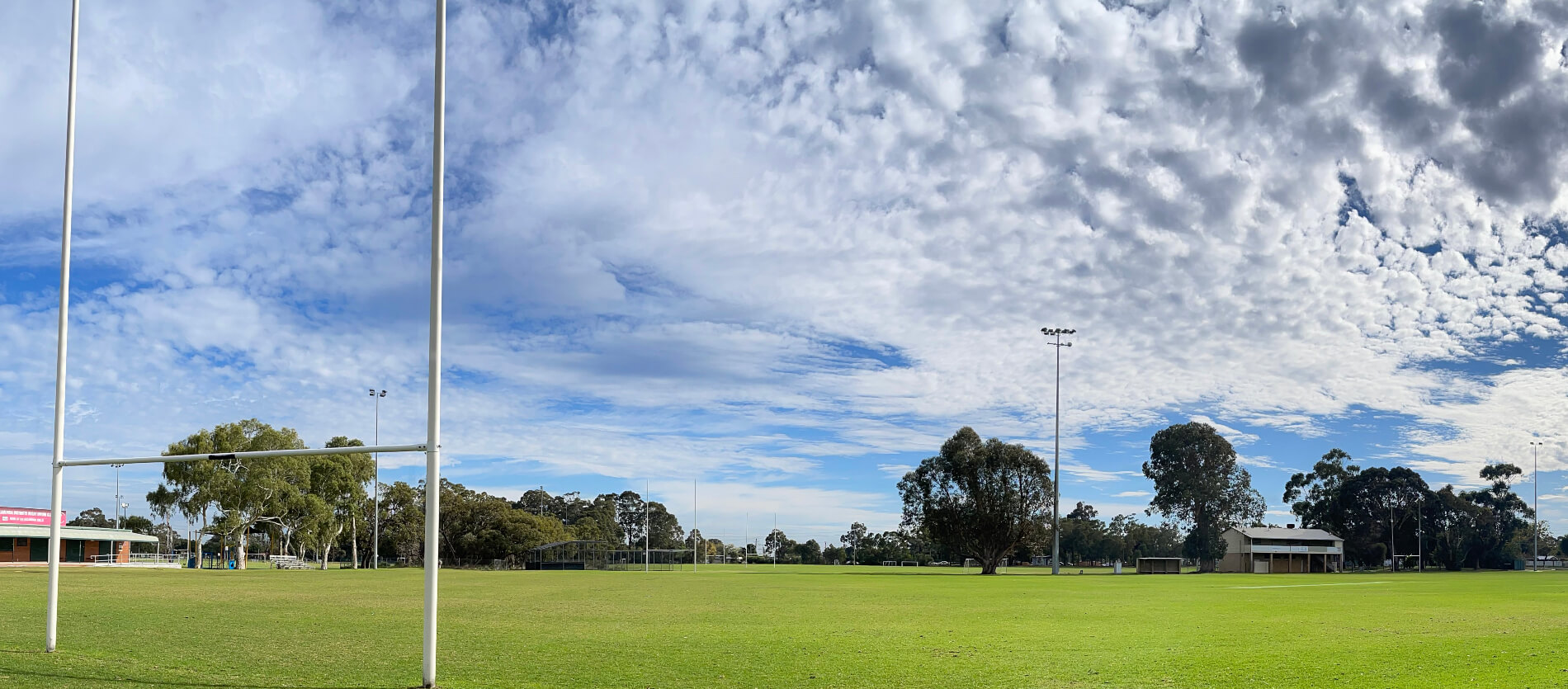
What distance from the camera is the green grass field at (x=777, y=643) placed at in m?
11.2

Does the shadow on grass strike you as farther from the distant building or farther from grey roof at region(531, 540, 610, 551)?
the distant building

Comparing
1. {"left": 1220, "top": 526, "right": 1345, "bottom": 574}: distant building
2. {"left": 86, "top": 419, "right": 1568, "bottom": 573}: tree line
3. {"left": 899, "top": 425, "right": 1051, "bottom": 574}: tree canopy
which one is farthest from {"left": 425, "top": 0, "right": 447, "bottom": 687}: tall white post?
{"left": 1220, "top": 526, "right": 1345, "bottom": 574}: distant building

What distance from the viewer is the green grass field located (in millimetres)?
11227

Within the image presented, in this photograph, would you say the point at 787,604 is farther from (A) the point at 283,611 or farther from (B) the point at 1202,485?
(B) the point at 1202,485

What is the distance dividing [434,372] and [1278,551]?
9869 cm

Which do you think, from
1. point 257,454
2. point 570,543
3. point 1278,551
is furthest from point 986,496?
point 257,454

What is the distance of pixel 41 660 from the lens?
11.6m

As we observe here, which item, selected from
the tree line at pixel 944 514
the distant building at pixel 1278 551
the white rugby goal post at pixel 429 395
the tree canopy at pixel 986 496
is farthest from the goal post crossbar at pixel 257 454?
the distant building at pixel 1278 551

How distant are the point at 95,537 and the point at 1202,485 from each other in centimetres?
9804

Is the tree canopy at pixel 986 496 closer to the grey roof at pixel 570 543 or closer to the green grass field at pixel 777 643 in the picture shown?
the grey roof at pixel 570 543

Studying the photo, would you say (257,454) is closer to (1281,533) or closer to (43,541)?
(43,541)

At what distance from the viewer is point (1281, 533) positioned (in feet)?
315

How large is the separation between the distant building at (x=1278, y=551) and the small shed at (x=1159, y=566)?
1452 cm

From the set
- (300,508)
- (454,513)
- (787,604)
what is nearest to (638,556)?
(454,513)
